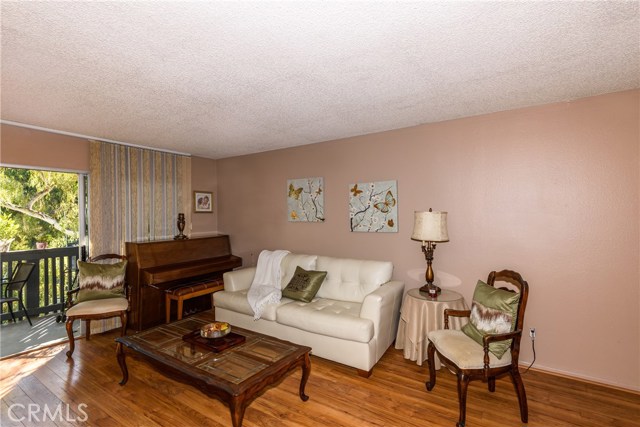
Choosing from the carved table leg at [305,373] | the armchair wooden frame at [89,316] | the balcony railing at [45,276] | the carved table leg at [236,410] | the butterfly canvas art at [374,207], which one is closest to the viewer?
the carved table leg at [236,410]

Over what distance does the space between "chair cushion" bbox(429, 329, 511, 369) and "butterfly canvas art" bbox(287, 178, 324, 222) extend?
2.35m

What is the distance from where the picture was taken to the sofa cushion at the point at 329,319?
110 inches

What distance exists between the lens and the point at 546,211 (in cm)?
290

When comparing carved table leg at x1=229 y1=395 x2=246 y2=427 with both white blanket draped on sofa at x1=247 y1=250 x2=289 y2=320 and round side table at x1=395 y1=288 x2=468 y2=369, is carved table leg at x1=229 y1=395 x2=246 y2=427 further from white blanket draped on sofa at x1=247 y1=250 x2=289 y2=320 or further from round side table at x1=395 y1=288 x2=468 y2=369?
round side table at x1=395 y1=288 x2=468 y2=369

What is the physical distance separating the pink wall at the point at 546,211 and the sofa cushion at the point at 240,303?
57.7 inches

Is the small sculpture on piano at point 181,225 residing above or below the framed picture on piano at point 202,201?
below

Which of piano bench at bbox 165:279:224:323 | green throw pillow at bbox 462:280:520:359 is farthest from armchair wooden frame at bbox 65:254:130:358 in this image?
green throw pillow at bbox 462:280:520:359

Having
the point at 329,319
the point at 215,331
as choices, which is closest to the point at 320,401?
the point at 329,319

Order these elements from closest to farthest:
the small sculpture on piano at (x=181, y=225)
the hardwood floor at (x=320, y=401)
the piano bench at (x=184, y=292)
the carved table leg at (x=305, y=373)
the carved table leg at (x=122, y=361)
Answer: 1. the hardwood floor at (x=320, y=401)
2. the carved table leg at (x=305, y=373)
3. the carved table leg at (x=122, y=361)
4. the piano bench at (x=184, y=292)
5. the small sculpture on piano at (x=181, y=225)

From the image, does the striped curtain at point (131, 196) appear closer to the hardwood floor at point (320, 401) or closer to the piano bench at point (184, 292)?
the piano bench at point (184, 292)

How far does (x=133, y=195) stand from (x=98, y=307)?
1709 mm

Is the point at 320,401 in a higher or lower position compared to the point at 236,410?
lower

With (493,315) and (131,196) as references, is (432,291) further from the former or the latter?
(131,196)

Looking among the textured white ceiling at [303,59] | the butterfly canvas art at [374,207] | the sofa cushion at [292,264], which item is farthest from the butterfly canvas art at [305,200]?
the textured white ceiling at [303,59]
